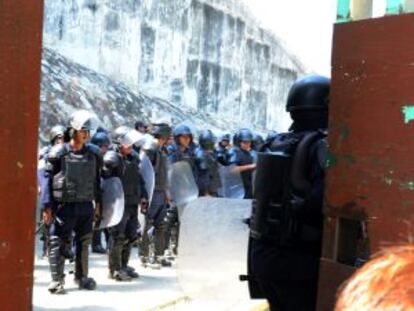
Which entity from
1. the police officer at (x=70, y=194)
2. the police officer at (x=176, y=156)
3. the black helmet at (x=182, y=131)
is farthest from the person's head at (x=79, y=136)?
the black helmet at (x=182, y=131)

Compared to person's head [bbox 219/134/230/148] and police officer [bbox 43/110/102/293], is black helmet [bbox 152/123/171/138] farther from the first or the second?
person's head [bbox 219/134/230/148]

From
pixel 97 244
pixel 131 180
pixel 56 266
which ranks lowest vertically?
pixel 97 244

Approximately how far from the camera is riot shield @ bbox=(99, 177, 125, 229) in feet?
23.1

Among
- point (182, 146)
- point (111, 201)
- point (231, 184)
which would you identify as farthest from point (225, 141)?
point (111, 201)

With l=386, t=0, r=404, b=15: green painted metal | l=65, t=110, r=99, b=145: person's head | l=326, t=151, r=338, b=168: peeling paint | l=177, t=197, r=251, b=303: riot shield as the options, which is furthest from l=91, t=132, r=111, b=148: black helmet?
l=386, t=0, r=404, b=15: green painted metal

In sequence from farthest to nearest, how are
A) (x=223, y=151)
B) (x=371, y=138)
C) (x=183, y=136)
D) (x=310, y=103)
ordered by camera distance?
(x=223, y=151) → (x=183, y=136) → (x=310, y=103) → (x=371, y=138)

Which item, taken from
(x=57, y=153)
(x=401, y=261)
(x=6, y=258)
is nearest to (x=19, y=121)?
(x=6, y=258)

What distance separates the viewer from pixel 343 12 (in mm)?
2453

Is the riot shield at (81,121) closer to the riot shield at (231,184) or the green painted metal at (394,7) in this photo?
the riot shield at (231,184)

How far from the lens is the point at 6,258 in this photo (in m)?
2.16

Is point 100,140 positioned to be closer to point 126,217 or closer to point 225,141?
point 126,217

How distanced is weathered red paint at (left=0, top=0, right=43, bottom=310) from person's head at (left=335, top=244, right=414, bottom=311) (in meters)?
1.43

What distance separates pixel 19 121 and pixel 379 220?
1.23 meters

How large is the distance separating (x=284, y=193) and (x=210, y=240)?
66cm
